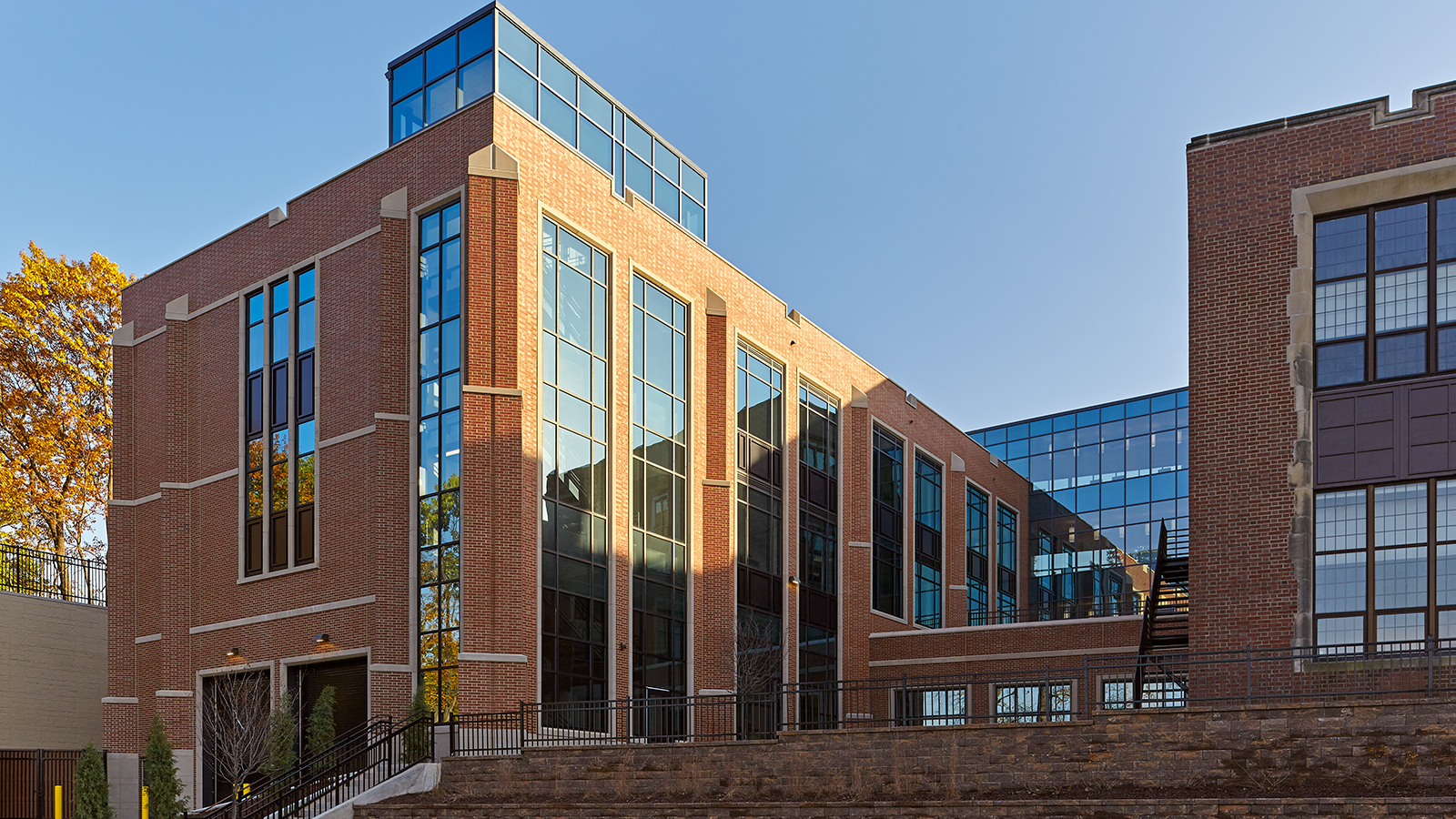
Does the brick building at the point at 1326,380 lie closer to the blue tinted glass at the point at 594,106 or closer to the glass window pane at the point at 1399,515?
the glass window pane at the point at 1399,515

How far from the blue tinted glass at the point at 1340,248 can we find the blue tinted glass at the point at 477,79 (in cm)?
1880

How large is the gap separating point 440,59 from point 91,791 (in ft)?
60.7

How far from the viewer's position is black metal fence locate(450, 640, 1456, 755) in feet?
66.1

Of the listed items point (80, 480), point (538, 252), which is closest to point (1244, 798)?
point (538, 252)

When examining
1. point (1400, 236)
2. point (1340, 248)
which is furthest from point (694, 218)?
point (1400, 236)

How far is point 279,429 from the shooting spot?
3148cm

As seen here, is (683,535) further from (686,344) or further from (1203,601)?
(1203,601)

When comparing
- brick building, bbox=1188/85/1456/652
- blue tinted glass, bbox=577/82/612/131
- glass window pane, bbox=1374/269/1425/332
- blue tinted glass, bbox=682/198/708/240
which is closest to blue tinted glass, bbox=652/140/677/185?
blue tinted glass, bbox=682/198/708/240

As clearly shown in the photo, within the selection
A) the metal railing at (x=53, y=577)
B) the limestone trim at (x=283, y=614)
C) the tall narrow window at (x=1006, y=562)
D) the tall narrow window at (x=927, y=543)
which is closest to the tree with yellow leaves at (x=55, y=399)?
the metal railing at (x=53, y=577)

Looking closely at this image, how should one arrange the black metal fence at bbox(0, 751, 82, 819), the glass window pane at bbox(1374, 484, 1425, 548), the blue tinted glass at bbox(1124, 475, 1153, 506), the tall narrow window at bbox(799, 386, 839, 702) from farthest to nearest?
the blue tinted glass at bbox(1124, 475, 1153, 506), the tall narrow window at bbox(799, 386, 839, 702), the black metal fence at bbox(0, 751, 82, 819), the glass window pane at bbox(1374, 484, 1425, 548)

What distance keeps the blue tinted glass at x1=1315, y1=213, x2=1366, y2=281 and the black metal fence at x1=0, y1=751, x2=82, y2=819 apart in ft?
94.9

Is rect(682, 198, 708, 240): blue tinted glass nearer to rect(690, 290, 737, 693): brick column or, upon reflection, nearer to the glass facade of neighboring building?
rect(690, 290, 737, 693): brick column

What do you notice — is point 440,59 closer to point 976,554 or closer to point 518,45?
point 518,45

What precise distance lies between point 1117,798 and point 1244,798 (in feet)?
5.21
